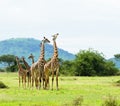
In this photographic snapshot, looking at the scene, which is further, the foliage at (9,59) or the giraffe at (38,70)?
the foliage at (9,59)

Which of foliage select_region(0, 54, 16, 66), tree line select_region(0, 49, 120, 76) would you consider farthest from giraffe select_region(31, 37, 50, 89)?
foliage select_region(0, 54, 16, 66)

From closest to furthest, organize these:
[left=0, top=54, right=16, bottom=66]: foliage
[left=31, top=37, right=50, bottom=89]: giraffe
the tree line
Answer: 1. [left=31, top=37, right=50, bottom=89]: giraffe
2. the tree line
3. [left=0, top=54, right=16, bottom=66]: foliage

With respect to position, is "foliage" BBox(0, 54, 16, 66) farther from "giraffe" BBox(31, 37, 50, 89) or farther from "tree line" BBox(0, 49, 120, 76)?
"giraffe" BBox(31, 37, 50, 89)

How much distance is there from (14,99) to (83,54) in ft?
151

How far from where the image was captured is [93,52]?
69.4 m

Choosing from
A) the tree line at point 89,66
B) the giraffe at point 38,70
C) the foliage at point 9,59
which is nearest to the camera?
the giraffe at point 38,70

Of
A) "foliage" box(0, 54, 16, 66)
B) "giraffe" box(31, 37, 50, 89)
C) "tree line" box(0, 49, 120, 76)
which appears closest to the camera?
"giraffe" box(31, 37, 50, 89)

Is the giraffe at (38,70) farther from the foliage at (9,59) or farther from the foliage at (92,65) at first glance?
the foliage at (9,59)

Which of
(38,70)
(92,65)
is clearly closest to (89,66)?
(92,65)

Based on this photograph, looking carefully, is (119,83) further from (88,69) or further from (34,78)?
(88,69)

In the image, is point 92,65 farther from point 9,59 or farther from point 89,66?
point 9,59

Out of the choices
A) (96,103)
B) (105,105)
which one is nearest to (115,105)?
(105,105)

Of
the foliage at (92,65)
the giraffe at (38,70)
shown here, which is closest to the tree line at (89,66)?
the foliage at (92,65)

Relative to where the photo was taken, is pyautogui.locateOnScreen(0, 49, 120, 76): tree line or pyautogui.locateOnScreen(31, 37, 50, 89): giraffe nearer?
pyautogui.locateOnScreen(31, 37, 50, 89): giraffe
